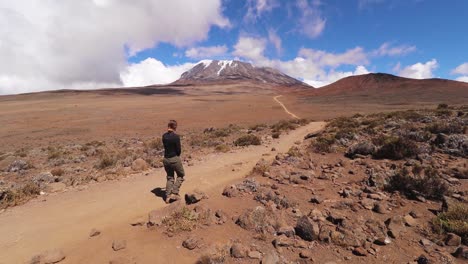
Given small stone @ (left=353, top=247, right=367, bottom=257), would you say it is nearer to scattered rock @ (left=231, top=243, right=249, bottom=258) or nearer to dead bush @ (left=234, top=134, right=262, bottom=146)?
scattered rock @ (left=231, top=243, right=249, bottom=258)

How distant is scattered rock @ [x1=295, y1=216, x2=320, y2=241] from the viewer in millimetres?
4785

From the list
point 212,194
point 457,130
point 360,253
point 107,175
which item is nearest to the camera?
point 360,253

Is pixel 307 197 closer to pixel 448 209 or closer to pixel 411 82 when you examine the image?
pixel 448 209

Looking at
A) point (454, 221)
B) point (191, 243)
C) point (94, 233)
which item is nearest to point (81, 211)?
point (94, 233)

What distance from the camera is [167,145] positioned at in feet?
23.0

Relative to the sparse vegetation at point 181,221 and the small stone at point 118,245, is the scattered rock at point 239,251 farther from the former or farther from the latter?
the small stone at point 118,245

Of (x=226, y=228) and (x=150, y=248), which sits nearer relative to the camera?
(x=150, y=248)

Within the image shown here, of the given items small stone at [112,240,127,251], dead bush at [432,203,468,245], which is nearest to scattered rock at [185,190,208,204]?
small stone at [112,240,127,251]

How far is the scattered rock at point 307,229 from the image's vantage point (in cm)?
479

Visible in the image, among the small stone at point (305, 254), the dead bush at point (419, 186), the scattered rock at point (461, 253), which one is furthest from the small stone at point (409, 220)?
the small stone at point (305, 254)

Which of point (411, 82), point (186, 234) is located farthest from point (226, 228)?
point (411, 82)

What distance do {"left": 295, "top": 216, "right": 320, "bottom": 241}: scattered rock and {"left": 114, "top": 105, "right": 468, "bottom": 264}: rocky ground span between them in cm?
2

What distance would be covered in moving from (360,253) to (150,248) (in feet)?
11.0

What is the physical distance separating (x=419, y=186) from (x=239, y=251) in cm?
436
